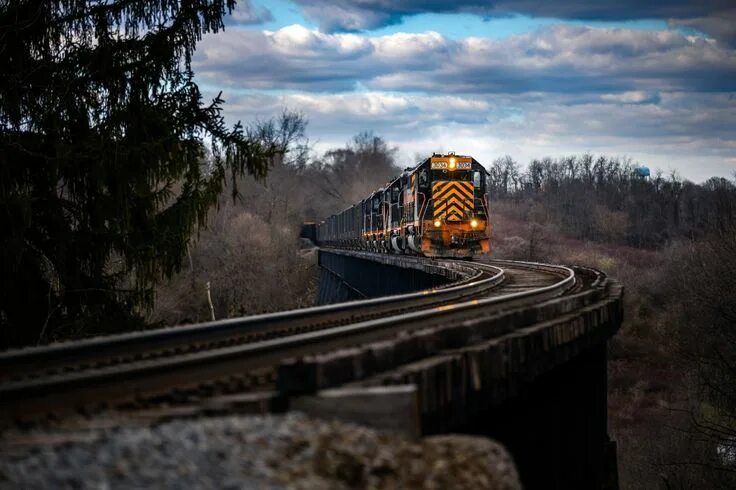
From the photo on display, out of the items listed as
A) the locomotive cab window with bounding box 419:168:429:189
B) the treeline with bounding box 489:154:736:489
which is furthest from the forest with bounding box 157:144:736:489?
the locomotive cab window with bounding box 419:168:429:189

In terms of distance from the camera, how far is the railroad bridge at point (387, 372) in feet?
13.4

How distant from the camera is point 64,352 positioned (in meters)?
5.61

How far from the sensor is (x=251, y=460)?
3.17 m

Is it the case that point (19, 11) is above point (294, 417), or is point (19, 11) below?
above

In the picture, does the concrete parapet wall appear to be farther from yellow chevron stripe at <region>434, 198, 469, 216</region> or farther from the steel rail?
the steel rail

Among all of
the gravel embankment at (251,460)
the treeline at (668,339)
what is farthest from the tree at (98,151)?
the treeline at (668,339)

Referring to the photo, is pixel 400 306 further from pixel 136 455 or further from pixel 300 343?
pixel 136 455

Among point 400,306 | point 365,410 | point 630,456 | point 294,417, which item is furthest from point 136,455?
point 630,456

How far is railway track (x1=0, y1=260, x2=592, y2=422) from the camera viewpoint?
4484 mm

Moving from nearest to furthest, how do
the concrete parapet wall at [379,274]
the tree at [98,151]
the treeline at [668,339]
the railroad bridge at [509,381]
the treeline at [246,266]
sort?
the railroad bridge at [509,381], the tree at [98,151], the concrete parapet wall at [379,274], the treeline at [668,339], the treeline at [246,266]

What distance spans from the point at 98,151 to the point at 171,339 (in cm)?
381

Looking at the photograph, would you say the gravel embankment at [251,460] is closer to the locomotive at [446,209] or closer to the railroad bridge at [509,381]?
the railroad bridge at [509,381]

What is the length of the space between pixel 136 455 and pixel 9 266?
6548 millimetres

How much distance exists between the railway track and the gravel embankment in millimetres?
994
